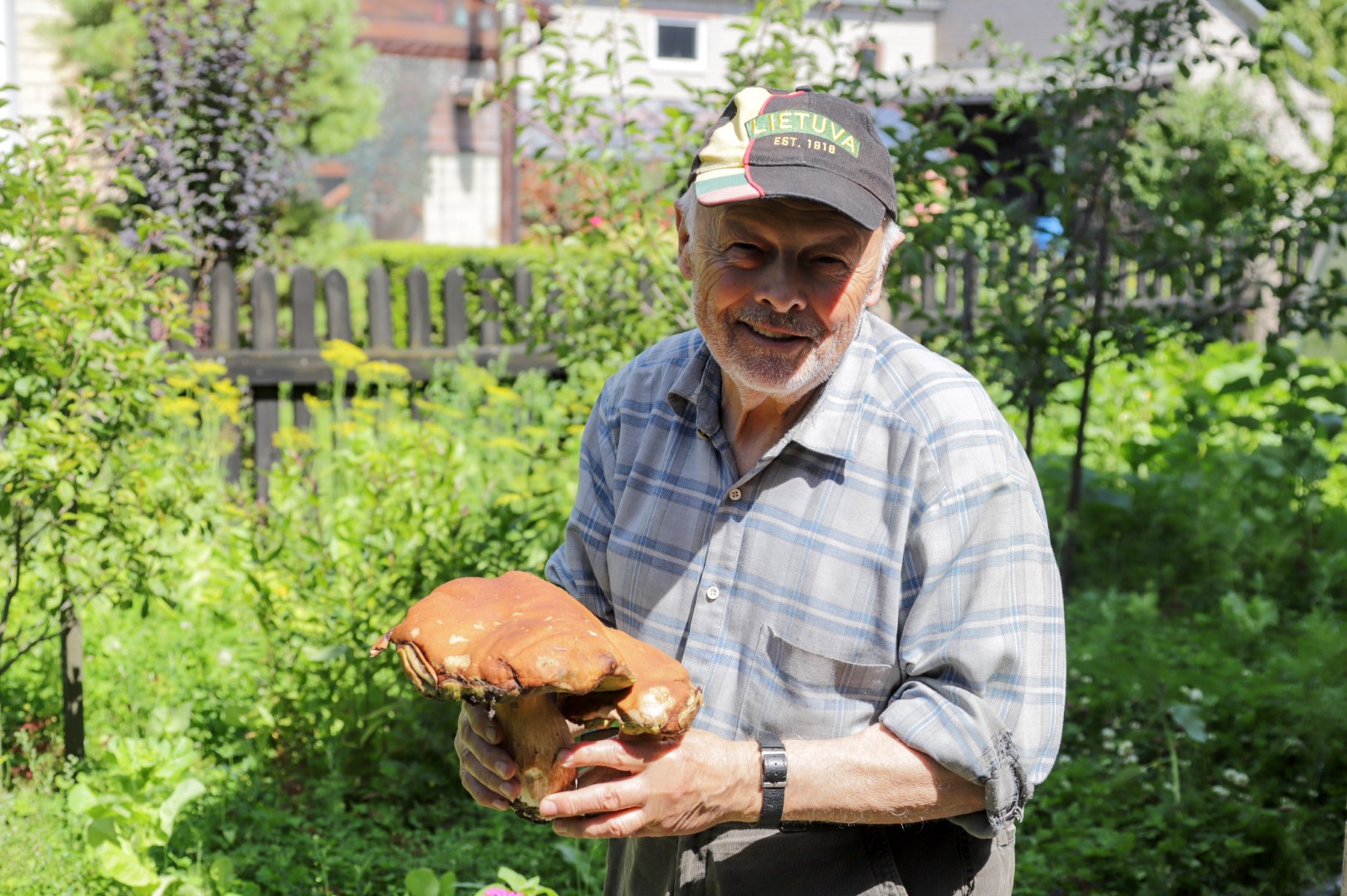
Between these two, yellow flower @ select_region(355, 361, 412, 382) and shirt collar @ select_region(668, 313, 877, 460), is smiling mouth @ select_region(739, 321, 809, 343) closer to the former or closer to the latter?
shirt collar @ select_region(668, 313, 877, 460)

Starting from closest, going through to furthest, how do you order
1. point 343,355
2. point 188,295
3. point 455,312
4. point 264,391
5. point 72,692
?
point 72,692, point 343,355, point 188,295, point 264,391, point 455,312

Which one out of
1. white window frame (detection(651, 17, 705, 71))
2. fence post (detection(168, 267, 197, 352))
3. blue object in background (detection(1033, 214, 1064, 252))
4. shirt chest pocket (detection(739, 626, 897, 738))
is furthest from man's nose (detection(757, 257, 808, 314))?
white window frame (detection(651, 17, 705, 71))

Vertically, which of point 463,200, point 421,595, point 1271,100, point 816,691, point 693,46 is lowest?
point 421,595

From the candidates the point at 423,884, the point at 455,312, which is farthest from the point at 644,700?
the point at 455,312

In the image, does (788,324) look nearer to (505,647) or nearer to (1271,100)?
(505,647)

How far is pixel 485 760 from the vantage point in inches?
67.5

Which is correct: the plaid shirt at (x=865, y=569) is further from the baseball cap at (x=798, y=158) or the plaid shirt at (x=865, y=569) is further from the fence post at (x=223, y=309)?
the fence post at (x=223, y=309)

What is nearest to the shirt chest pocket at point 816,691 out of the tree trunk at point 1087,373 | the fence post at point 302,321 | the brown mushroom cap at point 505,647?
the brown mushroom cap at point 505,647

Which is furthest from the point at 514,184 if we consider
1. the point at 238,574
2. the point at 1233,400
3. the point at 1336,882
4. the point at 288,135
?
the point at 1336,882

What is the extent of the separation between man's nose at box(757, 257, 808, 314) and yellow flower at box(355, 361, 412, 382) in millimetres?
3807

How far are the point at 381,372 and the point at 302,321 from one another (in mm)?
1268

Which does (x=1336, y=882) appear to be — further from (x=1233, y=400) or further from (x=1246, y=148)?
(x=1233, y=400)

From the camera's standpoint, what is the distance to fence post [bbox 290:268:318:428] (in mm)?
6504

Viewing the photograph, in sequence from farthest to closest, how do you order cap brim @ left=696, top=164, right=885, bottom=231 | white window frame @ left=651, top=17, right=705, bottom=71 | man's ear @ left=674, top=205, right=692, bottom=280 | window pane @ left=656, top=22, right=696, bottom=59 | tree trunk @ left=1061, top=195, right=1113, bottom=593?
window pane @ left=656, top=22, right=696, bottom=59 → white window frame @ left=651, top=17, right=705, bottom=71 → tree trunk @ left=1061, top=195, right=1113, bottom=593 → man's ear @ left=674, top=205, right=692, bottom=280 → cap brim @ left=696, top=164, right=885, bottom=231
